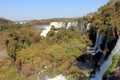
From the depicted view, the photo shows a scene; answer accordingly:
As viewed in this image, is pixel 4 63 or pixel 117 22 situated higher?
pixel 117 22

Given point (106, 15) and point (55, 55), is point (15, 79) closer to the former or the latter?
point (55, 55)

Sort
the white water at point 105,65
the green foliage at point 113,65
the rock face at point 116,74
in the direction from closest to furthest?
the rock face at point 116,74, the green foliage at point 113,65, the white water at point 105,65

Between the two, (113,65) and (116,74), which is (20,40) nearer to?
(113,65)

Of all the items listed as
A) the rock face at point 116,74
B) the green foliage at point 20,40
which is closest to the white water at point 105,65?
the rock face at point 116,74

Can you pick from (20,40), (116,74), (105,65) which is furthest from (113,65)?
(20,40)

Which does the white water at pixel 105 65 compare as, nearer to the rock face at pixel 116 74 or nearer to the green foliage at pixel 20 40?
the rock face at pixel 116 74

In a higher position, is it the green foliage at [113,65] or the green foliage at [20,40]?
the green foliage at [113,65]

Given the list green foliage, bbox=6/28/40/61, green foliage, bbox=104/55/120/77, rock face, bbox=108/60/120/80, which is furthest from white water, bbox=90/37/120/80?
green foliage, bbox=6/28/40/61

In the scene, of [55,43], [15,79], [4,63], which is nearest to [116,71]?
[15,79]

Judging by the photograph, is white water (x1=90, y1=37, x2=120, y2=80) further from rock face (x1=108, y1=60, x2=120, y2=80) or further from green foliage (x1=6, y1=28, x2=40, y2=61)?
green foliage (x1=6, y1=28, x2=40, y2=61)

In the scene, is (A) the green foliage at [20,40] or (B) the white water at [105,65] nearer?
(B) the white water at [105,65]

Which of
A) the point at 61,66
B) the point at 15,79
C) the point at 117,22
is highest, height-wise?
the point at 117,22
